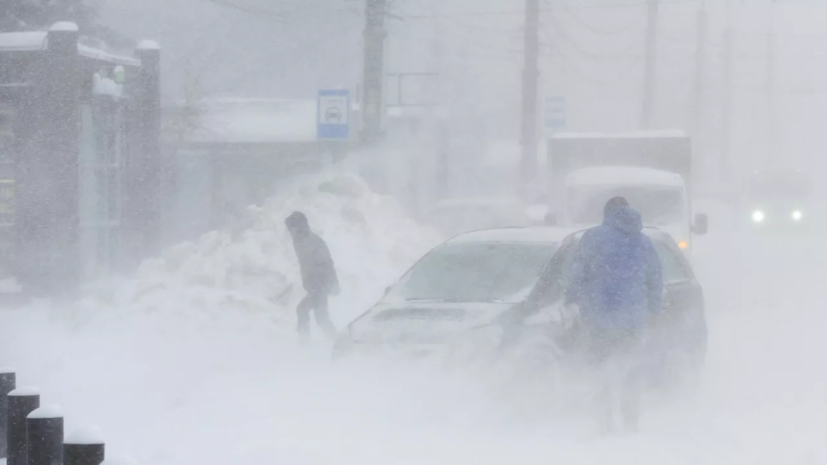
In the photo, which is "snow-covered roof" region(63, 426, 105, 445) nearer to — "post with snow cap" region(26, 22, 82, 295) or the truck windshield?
"post with snow cap" region(26, 22, 82, 295)

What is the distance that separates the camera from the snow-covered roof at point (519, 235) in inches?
384

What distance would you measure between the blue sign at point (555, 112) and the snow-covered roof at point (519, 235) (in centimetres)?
1713

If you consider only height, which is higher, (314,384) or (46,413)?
(46,413)

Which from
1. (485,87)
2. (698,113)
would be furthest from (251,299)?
(485,87)

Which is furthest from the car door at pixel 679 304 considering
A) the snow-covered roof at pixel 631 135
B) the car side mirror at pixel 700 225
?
the snow-covered roof at pixel 631 135

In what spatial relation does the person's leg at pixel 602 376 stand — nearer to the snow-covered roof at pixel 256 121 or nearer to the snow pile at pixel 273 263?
the snow pile at pixel 273 263

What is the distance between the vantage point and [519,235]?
1002cm

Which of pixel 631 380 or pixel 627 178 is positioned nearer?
pixel 631 380

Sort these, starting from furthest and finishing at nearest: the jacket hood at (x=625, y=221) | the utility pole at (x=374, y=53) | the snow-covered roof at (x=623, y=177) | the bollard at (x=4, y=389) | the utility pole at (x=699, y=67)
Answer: the utility pole at (x=699, y=67) < the utility pole at (x=374, y=53) < the snow-covered roof at (x=623, y=177) < the jacket hood at (x=625, y=221) < the bollard at (x=4, y=389)

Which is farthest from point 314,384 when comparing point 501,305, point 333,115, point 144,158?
point 144,158

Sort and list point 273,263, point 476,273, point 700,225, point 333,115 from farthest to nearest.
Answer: point 333,115 < point 700,225 < point 273,263 < point 476,273

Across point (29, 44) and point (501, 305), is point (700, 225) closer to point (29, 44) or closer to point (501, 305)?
point (501, 305)

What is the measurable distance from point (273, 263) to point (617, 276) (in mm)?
9141

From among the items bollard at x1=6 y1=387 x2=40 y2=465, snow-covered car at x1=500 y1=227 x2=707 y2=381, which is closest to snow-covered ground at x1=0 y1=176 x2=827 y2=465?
snow-covered car at x1=500 y1=227 x2=707 y2=381
